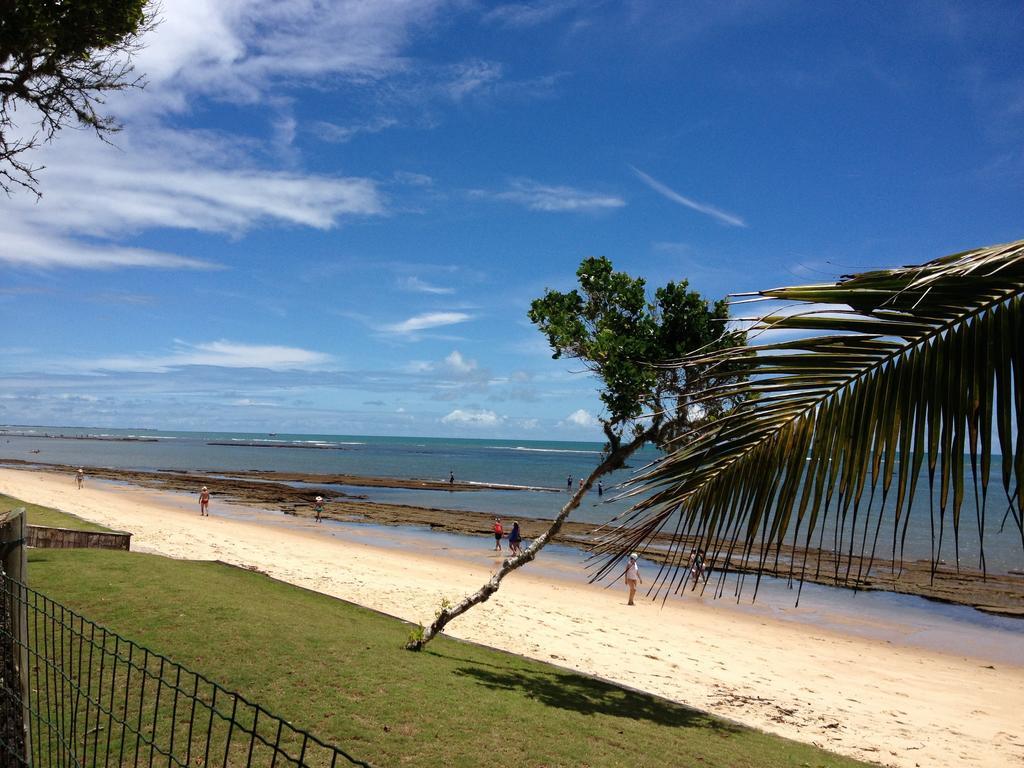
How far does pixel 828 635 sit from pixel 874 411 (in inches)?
877

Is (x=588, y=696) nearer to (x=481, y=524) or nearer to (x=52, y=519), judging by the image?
(x=52, y=519)

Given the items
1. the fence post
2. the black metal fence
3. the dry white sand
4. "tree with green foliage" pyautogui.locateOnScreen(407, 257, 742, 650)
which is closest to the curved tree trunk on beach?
"tree with green foliage" pyautogui.locateOnScreen(407, 257, 742, 650)

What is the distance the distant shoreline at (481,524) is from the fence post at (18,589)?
413 centimetres

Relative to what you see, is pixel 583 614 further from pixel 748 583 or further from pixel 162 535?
pixel 162 535

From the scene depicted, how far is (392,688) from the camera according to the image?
8664mm

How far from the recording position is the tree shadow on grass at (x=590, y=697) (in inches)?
383

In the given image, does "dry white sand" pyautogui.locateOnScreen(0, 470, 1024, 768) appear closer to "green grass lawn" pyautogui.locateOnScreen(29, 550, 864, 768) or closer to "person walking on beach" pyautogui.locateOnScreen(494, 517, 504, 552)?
"green grass lawn" pyautogui.locateOnScreen(29, 550, 864, 768)

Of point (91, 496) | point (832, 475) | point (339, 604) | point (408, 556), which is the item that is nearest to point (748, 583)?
point (408, 556)

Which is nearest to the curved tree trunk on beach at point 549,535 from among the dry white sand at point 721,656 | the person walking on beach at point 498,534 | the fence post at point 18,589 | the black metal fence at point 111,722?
the dry white sand at point 721,656

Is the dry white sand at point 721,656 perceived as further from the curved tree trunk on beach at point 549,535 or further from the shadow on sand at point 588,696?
the curved tree trunk on beach at point 549,535

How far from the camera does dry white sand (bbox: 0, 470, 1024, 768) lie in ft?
40.9

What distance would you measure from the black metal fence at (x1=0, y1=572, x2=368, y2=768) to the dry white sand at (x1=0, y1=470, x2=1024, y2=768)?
7389 mm

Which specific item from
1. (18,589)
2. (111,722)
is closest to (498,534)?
(111,722)

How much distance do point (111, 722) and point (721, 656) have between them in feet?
46.8
